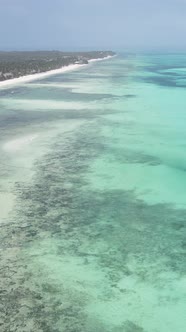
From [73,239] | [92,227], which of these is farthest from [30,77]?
[73,239]

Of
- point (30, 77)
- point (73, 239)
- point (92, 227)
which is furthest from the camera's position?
point (30, 77)

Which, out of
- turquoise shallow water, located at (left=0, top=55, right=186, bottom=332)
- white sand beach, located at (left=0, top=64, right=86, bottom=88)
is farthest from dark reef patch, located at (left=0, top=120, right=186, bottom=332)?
white sand beach, located at (left=0, top=64, right=86, bottom=88)

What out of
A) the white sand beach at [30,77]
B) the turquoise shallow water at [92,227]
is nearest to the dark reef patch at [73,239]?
the turquoise shallow water at [92,227]

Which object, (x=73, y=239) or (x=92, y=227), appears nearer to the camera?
(x=73, y=239)

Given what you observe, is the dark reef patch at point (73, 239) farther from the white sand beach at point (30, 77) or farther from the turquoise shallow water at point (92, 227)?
the white sand beach at point (30, 77)

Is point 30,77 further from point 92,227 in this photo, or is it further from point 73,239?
point 73,239

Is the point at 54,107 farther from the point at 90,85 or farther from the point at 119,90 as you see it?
the point at 90,85

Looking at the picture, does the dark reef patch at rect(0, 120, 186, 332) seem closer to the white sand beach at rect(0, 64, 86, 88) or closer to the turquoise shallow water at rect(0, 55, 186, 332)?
the turquoise shallow water at rect(0, 55, 186, 332)

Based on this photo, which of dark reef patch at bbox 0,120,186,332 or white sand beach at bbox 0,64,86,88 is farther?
white sand beach at bbox 0,64,86,88
